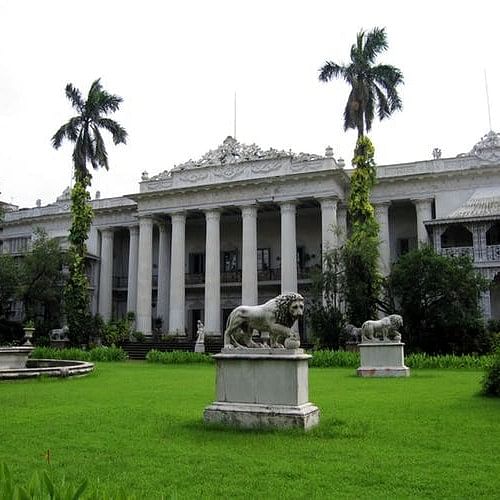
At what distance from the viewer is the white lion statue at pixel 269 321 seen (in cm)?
805

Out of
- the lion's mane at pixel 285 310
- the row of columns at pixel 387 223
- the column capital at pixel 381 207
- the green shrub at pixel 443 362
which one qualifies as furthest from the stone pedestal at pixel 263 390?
the column capital at pixel 381 207

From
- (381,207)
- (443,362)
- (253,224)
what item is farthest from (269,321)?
(381,207)

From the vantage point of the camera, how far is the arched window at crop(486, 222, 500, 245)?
Answer: 28878 millimetres

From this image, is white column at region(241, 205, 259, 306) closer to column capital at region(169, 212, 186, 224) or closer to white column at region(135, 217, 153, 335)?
column capital at region(169, 212, 186, 224)

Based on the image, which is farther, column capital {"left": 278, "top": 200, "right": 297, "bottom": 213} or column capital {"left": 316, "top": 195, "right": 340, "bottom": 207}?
column capital {"left": 278, "top": 200, "right": 297, "bottom": 213}

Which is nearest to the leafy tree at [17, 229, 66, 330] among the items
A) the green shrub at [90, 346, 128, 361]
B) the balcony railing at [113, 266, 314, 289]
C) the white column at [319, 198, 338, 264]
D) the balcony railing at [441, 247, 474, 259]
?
the balcony railing at [113, 266, 314, 289]

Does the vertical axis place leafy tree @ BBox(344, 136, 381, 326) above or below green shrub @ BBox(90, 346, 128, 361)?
above

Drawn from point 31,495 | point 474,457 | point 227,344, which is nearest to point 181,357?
point 227,344

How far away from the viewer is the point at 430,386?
43.4ft

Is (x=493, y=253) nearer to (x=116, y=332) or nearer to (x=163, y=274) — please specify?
(x=163, y=274)

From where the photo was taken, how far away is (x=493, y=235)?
29.2 metres

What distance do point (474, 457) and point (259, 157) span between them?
28.5 m

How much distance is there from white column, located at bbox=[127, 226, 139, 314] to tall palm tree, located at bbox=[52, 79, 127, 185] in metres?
6.09

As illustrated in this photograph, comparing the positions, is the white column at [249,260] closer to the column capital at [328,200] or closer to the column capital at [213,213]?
the column capital at [213,213]
